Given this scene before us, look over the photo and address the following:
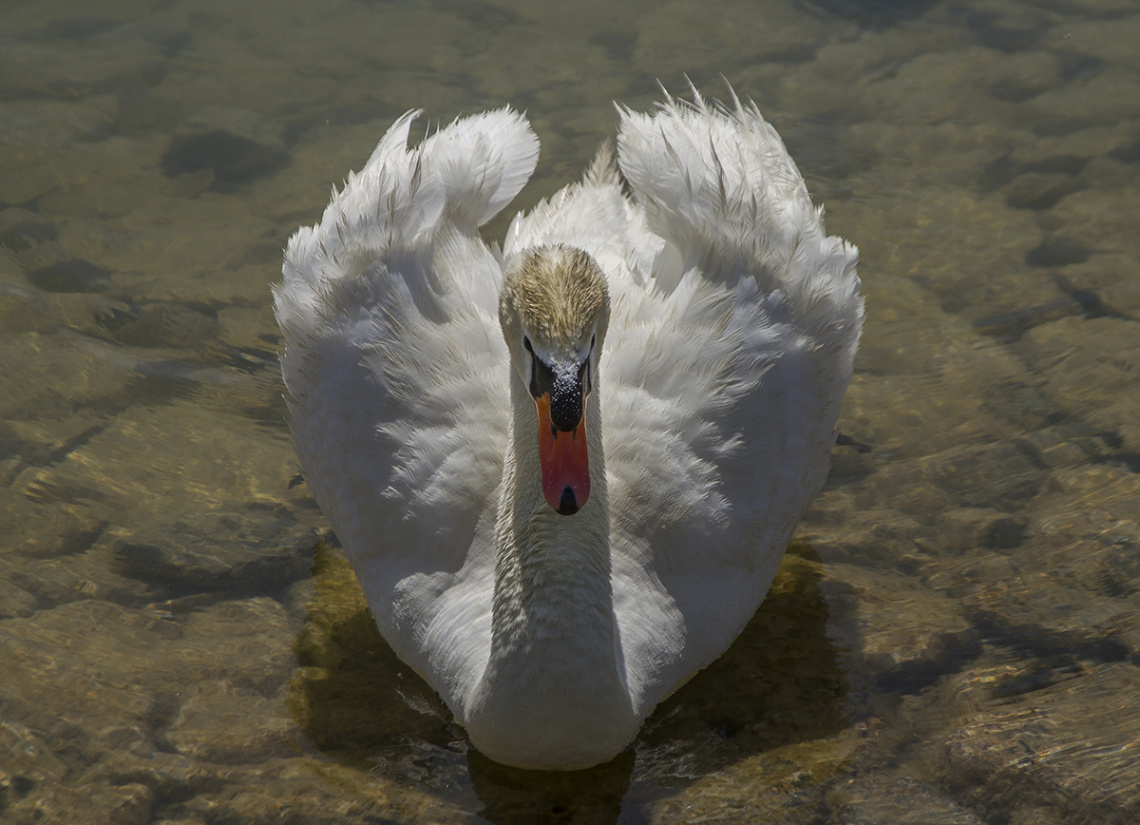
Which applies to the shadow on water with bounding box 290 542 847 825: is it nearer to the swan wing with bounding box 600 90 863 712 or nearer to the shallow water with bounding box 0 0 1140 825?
the shallow water with bounding box 0 0 1140 825

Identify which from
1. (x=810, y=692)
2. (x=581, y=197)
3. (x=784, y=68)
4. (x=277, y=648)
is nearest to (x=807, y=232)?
(x=581, y=197)

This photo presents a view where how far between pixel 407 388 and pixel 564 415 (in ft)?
4.54

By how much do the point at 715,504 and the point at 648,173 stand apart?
1.86 meters

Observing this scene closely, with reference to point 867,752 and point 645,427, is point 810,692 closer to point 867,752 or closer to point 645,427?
point 867,752

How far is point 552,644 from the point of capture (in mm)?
4270

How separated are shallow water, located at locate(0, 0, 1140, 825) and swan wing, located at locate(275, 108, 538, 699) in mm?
473

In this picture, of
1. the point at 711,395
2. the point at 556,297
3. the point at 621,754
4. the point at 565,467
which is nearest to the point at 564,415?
the point at 565,467

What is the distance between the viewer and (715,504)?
490 cm

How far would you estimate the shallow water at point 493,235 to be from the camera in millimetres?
4484

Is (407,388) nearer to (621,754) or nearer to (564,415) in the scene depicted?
(564,415)

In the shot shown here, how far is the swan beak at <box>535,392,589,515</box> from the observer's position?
3926 millimetres

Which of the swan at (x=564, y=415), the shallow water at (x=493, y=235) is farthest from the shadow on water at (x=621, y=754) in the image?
the swan at (x=564, y=415)

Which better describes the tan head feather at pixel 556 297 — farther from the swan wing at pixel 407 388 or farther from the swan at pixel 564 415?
the swan wing at pixel 407 388

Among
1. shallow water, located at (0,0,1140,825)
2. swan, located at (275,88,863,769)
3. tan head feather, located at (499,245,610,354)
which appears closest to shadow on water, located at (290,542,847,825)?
shallow water, located at (0,0,1140,825)
